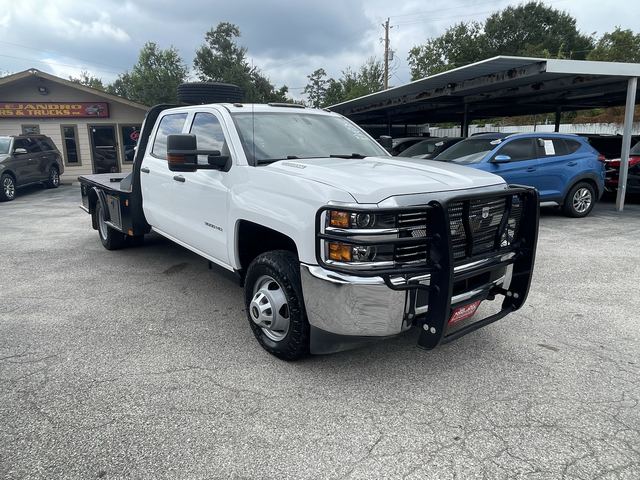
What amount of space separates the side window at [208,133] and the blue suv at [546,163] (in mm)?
5946

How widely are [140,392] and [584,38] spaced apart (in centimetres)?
6163

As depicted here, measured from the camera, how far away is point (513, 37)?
5262 centimetres

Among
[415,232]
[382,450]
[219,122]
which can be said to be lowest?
[382,450]

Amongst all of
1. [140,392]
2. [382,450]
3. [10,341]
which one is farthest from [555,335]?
[10,341]

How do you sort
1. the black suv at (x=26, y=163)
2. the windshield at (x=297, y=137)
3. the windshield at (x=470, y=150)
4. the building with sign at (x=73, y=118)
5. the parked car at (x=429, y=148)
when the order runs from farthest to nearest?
the building with sign at (x=73, y=118) → the black suv at (x=26, y=163) → the parked car at (x=429, y=148) → the windshield at (x=470, y=150) → the windshield at (x=297, y=137)

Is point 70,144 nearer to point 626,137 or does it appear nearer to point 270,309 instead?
point 626,137

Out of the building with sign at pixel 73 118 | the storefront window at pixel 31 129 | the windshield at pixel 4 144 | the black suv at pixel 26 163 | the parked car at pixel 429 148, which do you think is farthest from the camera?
the storefront window at pixel 31 129

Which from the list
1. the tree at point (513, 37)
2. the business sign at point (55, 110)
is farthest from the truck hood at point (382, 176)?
the tree at point (513, 37)

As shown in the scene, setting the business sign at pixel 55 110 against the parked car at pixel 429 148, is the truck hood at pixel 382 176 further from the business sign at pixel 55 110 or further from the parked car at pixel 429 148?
the business sign at pixel 55 110

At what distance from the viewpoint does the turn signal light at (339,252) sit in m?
2.87

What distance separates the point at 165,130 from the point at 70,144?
18.2 metres

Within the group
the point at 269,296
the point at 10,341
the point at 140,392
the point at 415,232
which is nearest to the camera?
the point at 415,232

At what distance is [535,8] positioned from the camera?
53.0 metres

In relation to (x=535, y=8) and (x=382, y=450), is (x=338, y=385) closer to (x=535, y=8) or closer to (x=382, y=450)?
(x=382, y=450)
